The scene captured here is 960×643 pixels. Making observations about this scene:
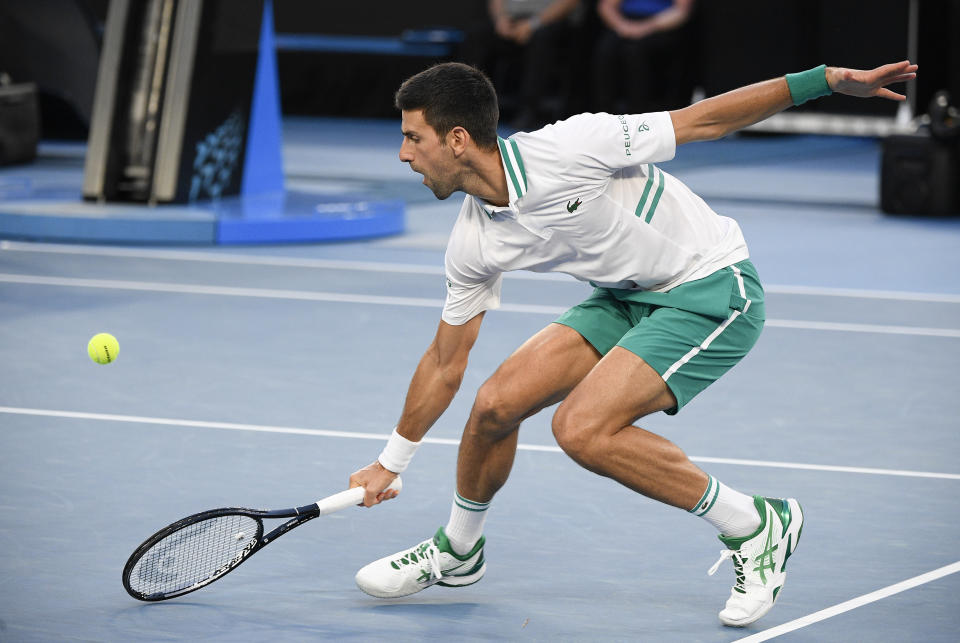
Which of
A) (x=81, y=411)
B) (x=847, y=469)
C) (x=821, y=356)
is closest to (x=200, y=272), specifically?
(x=81, y=411)

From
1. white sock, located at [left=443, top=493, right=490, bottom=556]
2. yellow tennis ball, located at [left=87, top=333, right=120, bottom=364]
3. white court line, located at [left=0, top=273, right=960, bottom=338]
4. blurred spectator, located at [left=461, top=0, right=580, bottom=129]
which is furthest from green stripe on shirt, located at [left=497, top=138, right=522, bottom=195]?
blurred spectator, located at [left=461, top=0, right=580, bottom=129]

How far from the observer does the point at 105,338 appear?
5.28 metres

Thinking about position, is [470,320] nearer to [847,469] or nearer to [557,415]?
[557,415]

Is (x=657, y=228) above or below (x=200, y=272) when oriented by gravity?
above

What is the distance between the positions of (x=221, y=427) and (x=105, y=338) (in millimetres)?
512

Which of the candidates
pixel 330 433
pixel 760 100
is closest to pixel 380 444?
pixel 330 433

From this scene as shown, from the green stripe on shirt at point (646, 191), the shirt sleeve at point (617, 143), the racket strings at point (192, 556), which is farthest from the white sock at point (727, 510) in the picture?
the racket strings at point (192, 556)

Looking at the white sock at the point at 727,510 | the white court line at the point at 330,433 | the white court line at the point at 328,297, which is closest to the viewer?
the white sock at the point at 727,510

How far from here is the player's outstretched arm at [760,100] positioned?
3.54m

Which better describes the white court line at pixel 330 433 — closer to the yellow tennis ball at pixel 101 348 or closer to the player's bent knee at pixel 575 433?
the yellow tennis ball at pixel 101 348

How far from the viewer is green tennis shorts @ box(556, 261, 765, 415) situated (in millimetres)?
3621

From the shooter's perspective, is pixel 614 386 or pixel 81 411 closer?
pixel 614 386

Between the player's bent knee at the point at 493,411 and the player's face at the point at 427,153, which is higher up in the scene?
the player's face at the point at 427,153

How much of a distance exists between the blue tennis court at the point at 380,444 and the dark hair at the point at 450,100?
118cm
